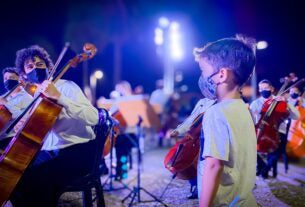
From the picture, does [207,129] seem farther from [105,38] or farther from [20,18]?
[105,38]

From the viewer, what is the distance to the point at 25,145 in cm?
259

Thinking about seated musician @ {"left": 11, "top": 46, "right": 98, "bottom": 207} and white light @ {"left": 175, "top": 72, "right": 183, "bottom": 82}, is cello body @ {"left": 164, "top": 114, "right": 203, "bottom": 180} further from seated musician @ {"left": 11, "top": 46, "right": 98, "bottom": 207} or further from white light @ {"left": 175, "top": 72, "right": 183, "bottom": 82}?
white light @ {"left": 175, "top": 72, "right": 183, "bottom": 82}

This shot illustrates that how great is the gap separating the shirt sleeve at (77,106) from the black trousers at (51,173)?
40cm

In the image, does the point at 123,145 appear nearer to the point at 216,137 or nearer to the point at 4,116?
the point at 4,116

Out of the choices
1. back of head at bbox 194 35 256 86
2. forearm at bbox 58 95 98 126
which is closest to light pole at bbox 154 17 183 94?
forearm at bbox 58 95 98 126

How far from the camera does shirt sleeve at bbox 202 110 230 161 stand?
151 cm

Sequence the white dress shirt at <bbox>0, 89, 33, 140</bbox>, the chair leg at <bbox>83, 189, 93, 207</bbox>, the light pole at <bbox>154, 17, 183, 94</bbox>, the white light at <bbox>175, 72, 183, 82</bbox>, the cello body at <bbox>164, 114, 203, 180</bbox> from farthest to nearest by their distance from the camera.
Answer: the white light at <bbox>175, 72, 183, 82</bbox> < the light pole at <bbox>154, 17, 183, 94</bbox> < the white dress shirt at <bbox>0, 89, 33, 140</bbox> < the cello body at <bbox>164, 114, 203, 180</bbox> < the chair leg at <bbox>83, 189, 93, 207</bbox>

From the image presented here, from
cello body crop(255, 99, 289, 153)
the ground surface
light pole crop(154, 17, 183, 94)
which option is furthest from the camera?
light pole crop(154, 17, 183, 94)

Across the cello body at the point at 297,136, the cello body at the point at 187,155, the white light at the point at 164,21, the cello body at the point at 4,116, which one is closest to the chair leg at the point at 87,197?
the cello body at the point at 187,155

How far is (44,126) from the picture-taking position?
2594 millimetres

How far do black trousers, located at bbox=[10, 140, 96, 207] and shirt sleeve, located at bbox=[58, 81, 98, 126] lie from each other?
40cm

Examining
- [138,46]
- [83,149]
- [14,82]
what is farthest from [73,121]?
[138,46]

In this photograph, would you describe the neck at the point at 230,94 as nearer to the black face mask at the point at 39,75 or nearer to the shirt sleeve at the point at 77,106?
the shirt sleeve at the point at 77,106

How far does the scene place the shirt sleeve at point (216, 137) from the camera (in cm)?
151
